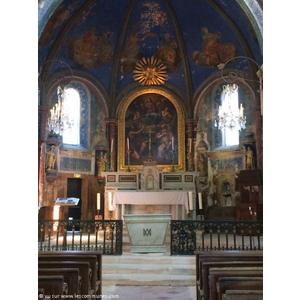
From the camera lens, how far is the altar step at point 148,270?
28.2ft

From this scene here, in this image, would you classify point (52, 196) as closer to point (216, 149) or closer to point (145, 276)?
point (216, 149)

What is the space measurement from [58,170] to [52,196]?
3.50 feet

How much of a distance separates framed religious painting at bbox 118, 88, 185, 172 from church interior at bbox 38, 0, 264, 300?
44mm

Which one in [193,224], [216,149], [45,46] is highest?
[45,46]

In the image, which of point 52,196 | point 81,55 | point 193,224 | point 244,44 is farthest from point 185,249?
point 81,55

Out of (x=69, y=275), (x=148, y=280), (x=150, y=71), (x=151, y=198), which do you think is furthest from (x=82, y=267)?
(x=150, y=71)

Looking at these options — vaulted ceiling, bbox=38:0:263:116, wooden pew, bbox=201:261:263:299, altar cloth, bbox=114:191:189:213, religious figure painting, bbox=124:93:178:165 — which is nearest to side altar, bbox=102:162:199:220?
altar cloth, bbox=114:191:189:213

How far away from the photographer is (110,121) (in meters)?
18.3

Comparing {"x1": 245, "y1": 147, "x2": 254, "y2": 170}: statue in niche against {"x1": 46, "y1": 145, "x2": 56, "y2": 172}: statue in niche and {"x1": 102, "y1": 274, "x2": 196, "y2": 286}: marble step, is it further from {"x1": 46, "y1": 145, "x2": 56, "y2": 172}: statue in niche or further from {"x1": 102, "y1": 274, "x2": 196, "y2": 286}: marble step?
{"x1": 102, "y1": 274, "x2": 196, "y2": 286}: marble step

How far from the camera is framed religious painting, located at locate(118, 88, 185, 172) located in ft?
59.6

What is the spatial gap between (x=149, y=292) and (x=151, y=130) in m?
11.1

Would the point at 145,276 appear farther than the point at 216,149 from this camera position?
No

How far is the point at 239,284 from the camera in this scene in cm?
407

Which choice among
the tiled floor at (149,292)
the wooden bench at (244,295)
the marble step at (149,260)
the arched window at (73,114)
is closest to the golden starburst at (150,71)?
the arched window at (73,114)
